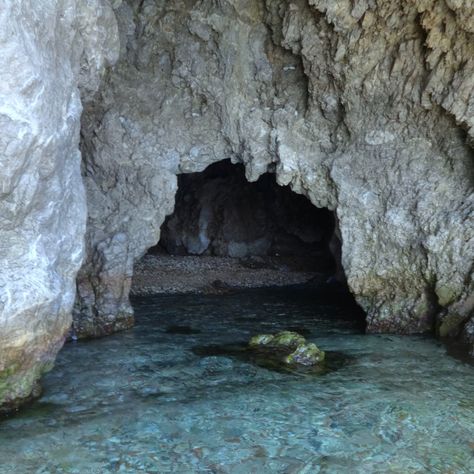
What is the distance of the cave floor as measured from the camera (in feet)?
54.6

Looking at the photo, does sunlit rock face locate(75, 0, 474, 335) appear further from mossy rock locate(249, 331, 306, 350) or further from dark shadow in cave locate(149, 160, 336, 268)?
dark shadow in cave locate(149, 160, 336, 268)

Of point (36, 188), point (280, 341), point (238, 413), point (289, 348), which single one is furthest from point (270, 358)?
point (36, 188)

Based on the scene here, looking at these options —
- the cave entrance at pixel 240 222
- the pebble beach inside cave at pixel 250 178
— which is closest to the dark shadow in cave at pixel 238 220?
the cave entrance at pixel 240 222

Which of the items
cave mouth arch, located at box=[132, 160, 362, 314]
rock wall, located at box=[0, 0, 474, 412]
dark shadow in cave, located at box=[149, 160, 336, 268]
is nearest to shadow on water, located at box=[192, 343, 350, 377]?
rock wall, located at box=[0, 0, 474, 412]

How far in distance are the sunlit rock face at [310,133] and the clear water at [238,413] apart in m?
1.45

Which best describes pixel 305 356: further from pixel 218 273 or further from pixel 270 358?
pixel 218 273

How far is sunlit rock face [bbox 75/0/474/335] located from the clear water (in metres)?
1.45

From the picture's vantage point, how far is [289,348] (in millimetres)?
10078

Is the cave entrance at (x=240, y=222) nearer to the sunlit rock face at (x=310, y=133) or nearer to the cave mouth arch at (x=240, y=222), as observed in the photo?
the cave mouth arch at (x=240, y=222)

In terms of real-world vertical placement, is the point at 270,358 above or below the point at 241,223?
below

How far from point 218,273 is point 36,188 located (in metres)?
11.7

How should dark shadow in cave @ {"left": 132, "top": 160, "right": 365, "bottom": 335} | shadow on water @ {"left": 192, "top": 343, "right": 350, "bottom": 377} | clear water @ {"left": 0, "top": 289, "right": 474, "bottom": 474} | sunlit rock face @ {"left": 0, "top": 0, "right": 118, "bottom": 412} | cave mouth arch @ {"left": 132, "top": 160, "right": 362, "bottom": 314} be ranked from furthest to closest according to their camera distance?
cave mouth arch @ {"left": 132, "top": 160, "right": 362, "bottom": 314}, dark shadow in cave @ {"left": 132, "top": 160, "right": 365, "bottom": 335}, shadow on water @ {"left": 192, "top": 343, "right": 350, "bottom": 377}, clear water @ {"left": 0, "top": 289, "right": 474, "bottom": 474}, sunlit rock face @ {"left": 0, "top": 0, "right": 118, "bottom": 412}

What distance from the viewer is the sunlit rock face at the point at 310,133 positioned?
1077cm

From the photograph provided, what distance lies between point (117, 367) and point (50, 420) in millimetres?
2284
